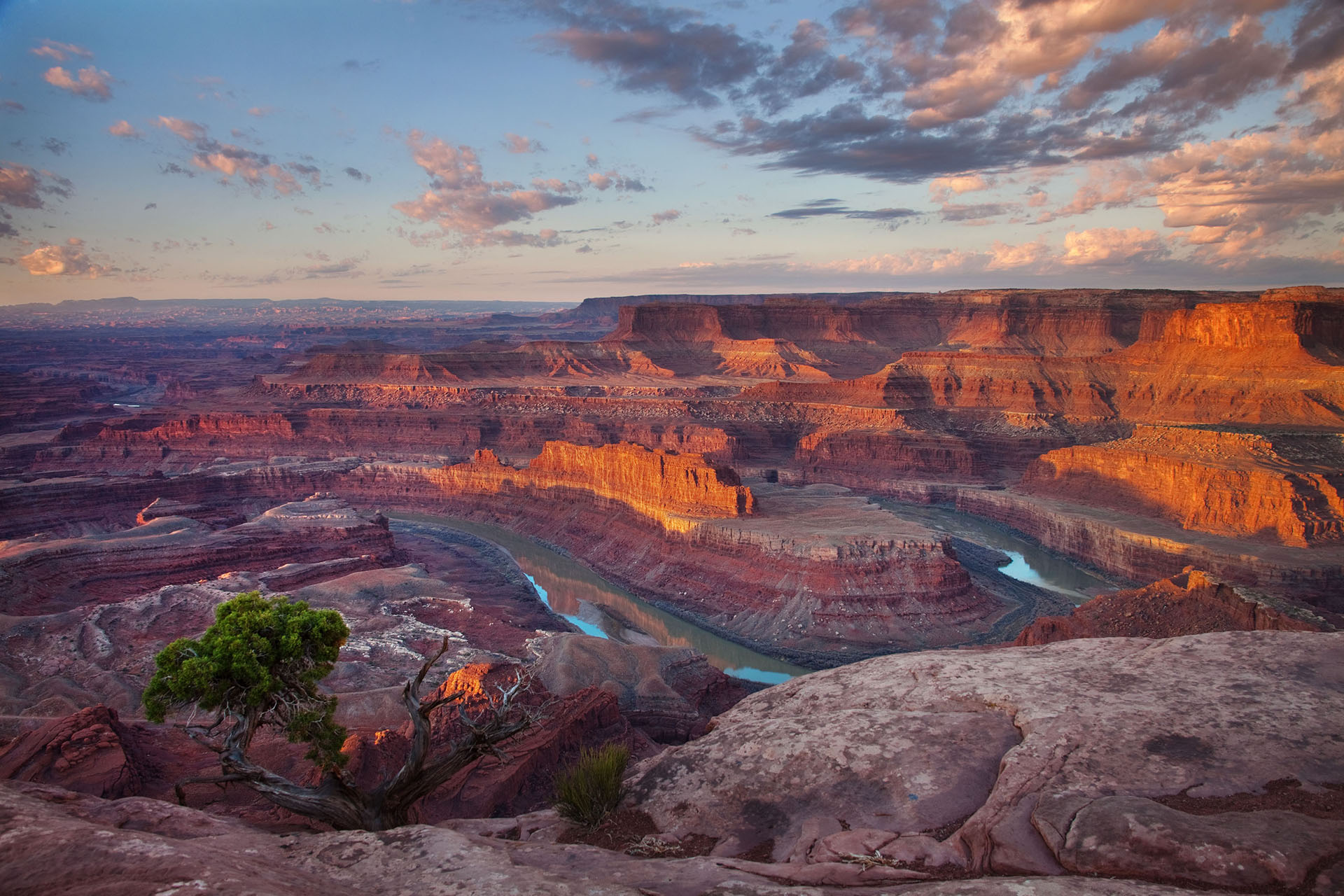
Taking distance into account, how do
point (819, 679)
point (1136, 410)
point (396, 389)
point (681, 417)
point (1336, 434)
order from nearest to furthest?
point (819, 679) < point (1336, 434) < point (1136, 410) < point (681, 417) < point (396, 389)

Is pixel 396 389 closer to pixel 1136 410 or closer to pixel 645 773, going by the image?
pixel 1136 410

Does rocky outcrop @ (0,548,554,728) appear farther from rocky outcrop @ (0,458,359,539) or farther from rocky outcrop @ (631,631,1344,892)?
rocky outcrop @ (0,458,359,539)

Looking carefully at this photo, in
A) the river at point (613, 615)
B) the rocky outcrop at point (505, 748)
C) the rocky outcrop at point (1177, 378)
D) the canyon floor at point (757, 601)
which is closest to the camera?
the canyon floor at point (757, 601)

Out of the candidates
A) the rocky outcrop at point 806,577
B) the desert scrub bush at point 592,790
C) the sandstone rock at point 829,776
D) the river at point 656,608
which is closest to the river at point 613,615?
the river at point 656,608

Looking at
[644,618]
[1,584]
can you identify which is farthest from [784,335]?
[1,584]

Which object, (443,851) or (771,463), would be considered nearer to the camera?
(443,851)

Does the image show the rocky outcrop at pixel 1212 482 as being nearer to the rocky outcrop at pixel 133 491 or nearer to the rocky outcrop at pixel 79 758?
the rocky outcrop at pixel 79 758
